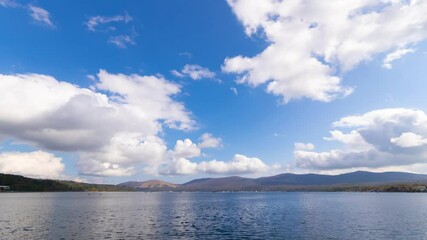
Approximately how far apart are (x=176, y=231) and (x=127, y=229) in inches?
487

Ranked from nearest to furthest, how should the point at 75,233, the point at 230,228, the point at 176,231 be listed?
1. the point at 75,233
2. the point at 176,231
3. the point at 230,228

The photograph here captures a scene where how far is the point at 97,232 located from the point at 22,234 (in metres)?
15.5

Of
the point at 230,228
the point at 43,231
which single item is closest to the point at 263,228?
the point at 230,228

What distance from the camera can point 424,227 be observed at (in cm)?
8762

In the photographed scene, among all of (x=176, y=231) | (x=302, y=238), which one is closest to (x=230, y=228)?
(x=176, y=231)

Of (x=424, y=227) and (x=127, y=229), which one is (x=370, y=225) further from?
(x=127, y=229)

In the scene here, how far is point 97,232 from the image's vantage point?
256ft

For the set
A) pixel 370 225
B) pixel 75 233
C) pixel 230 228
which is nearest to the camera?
pixel 75 233

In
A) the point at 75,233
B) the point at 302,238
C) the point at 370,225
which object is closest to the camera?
the point at 302,238

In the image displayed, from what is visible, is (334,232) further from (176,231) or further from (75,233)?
(75,233)

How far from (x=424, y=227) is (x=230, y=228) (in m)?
50.0

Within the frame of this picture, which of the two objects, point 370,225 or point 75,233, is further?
point 370,225

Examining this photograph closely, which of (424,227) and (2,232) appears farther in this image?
(424,227)

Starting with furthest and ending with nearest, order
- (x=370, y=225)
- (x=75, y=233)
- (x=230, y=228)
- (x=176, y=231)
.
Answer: (x=370, y=225)
(x=230, y=228)
(x=176, y=231)
(x=75, y=233)
